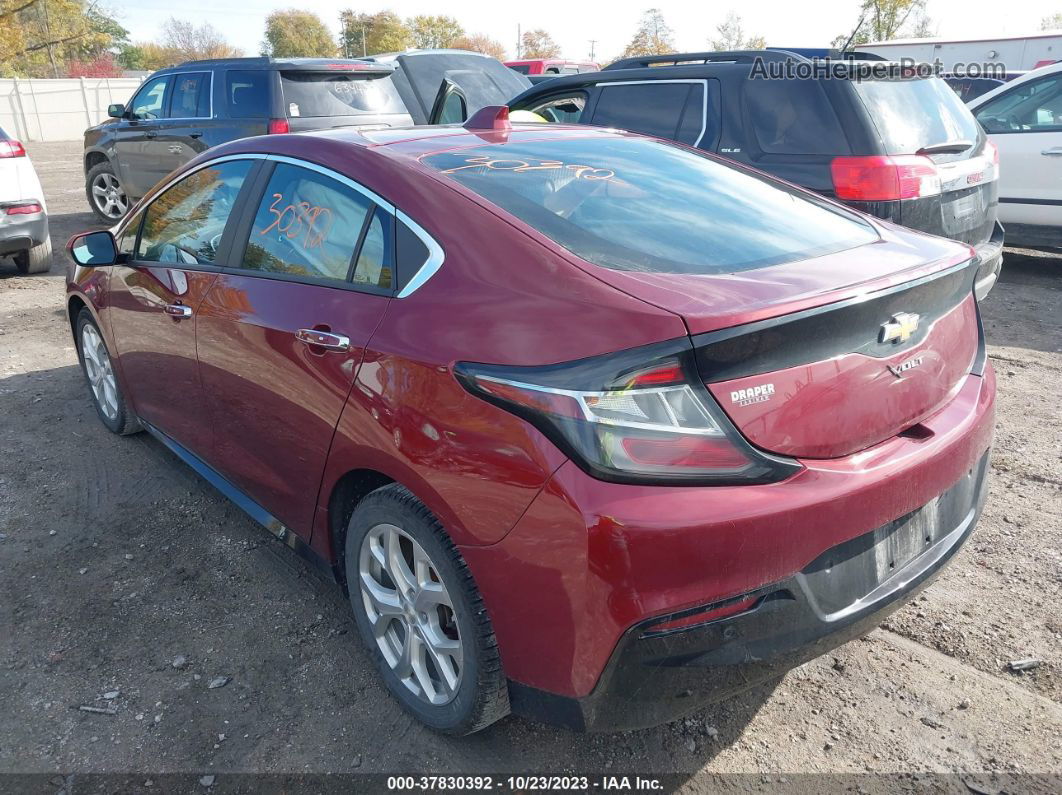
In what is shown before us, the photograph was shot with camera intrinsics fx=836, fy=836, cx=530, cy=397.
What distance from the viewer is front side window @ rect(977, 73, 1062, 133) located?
7406mm

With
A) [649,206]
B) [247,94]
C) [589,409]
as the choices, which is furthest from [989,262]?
[247,94]

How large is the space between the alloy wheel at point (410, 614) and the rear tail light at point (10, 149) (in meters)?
7.08

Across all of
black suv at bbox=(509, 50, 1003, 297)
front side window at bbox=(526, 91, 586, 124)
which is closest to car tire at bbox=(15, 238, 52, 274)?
front side window at bbox=(526, 91, 586, 124)

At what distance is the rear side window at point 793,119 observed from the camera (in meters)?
4.88

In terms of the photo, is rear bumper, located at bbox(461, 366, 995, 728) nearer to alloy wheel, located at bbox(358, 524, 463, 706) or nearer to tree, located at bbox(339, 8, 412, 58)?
alloy wheel, located at bbox(358, 524, 463, 706)

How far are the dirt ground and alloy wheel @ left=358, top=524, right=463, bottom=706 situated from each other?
169mm

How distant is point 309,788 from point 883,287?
195 centimetres

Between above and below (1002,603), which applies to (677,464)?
above

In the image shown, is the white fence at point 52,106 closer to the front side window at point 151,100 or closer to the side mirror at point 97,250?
the front side window at point 151,100

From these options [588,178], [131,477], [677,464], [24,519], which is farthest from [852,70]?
[24,519]

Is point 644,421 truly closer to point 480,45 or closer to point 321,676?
point 321,676

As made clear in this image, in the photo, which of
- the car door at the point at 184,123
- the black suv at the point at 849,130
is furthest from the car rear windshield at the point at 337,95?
the black suv at the point at 849,130

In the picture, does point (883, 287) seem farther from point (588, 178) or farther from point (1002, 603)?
point (1002, 603)

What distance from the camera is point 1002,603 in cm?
287
